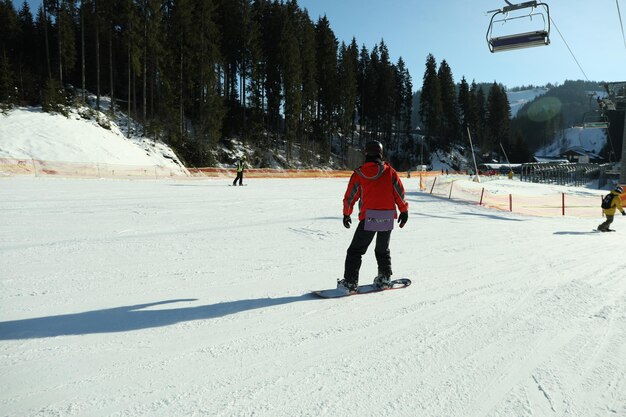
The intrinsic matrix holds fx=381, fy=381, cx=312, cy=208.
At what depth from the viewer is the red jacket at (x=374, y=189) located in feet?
13.4

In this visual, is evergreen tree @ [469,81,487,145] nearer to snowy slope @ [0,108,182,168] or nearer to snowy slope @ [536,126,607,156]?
snowy slope @ [0,108,182,168]

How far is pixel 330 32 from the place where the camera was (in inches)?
2128

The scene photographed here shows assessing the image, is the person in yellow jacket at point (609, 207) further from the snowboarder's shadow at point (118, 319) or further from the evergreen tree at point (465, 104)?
the evergreen tree at point (465, 104)

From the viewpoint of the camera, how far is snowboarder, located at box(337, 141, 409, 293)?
4.06m

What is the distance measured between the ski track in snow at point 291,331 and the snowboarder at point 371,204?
0.45 metres

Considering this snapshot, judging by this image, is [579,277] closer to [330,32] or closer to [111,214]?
[111,214]

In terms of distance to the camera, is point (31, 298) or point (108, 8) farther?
point (108, 8)

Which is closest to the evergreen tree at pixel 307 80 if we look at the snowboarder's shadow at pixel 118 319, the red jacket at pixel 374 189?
the red jacket at pixel 374 189

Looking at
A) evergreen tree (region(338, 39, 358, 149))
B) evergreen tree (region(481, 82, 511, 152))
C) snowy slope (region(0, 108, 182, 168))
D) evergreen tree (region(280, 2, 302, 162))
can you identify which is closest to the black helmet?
snowy slope (region(0, 108, 182, 168))

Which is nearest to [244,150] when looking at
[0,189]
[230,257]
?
[0,189]

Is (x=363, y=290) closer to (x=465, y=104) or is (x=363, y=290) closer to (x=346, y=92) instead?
(x=346, y=92)

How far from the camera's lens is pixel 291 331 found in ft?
10.2

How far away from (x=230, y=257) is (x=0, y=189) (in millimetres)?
10987

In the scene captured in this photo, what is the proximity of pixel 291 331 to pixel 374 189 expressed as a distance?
1.80 metres
